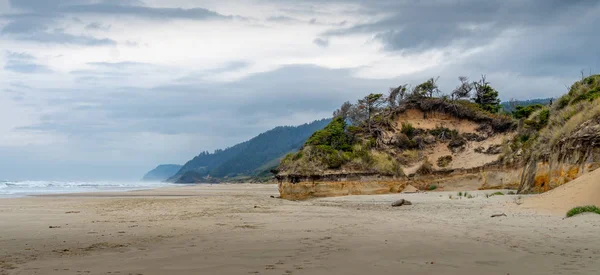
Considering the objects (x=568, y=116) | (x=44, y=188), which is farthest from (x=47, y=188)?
(x=568, y=116)

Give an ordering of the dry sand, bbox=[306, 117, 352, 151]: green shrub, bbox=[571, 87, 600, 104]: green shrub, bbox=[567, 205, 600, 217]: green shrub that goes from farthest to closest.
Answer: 1. bbox=[306, 117, 352, 151]: green shrub
2. bbox=[571, 87, 600, 104]: green shrub
3. bbox=[567, 205, 600, 217]: green shrub
4. the dry sand

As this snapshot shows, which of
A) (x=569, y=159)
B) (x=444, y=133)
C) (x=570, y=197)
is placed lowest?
(x=570, y=197)

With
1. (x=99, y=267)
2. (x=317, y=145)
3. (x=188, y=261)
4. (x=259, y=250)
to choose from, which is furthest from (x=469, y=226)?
(x=317, y=145)

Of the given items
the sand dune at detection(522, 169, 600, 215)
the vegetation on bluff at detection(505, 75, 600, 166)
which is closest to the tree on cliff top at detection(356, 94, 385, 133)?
the vegetation on bluff at detection(505, 75, 600, 166)

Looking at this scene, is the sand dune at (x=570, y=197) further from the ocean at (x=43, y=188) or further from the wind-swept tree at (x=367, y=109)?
the ocean at (x=43, y=188)

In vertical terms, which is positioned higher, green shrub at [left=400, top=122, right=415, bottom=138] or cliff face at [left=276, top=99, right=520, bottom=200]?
green shrub at [left=400, top=122, right=415, bottom=138]

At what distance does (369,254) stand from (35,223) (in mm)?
11981

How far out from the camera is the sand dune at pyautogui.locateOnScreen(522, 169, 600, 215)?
1341 centimetres

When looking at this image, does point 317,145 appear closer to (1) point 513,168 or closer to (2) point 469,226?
(1) point 513,168

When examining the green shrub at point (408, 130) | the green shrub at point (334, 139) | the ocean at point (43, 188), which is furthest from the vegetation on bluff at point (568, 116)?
the ocean at point (43, 188)

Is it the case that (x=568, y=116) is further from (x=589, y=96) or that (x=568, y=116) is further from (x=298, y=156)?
(x=298, y=156)

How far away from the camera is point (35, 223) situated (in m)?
15.7

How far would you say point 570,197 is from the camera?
14234 mm

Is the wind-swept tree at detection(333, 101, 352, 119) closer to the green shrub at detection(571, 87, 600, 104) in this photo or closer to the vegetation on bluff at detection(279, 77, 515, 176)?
the vegetation on bluff at detection(279, 77, 515, 176)
